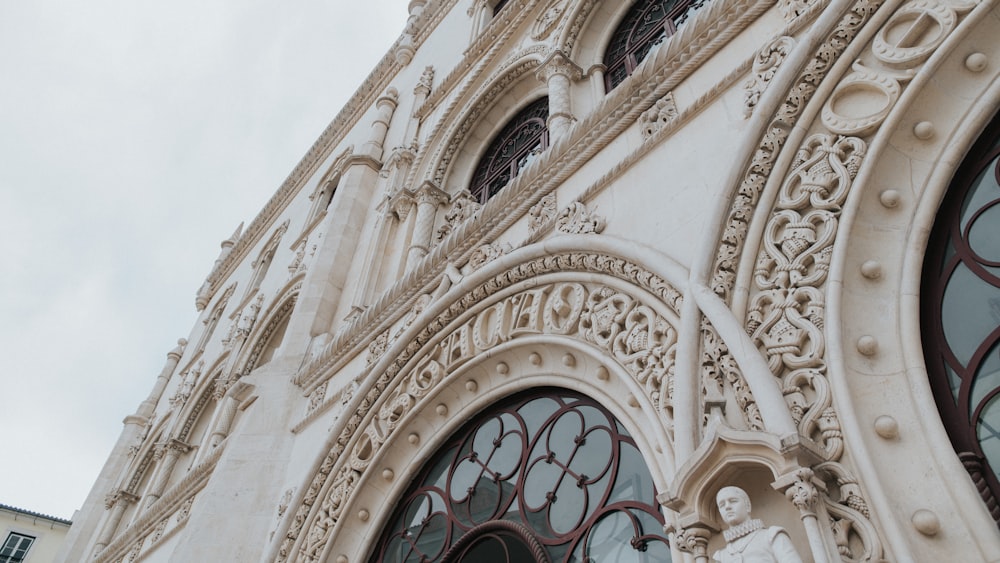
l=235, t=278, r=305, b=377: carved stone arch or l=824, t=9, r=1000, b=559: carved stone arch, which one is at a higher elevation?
l=235, t=278, r=305, b=377: carved stone arch

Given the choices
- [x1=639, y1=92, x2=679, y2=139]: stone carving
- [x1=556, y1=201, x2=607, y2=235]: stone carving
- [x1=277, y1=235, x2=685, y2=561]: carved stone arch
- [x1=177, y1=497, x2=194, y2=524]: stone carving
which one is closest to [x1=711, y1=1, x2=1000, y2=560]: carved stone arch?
[x1=277, y1=235, x2=685, y2=561]: carved stone arch

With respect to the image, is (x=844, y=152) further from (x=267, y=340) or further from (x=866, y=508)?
(x=267, y=340)

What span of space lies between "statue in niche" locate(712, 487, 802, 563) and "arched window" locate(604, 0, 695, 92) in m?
5.16

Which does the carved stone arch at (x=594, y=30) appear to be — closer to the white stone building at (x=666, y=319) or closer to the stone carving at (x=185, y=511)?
the white stone building at (x=666, y=319)

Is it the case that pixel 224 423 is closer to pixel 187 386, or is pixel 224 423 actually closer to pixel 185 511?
pixel 185 511

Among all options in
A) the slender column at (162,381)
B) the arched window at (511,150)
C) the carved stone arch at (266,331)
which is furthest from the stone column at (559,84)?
the slender column at (162,381)

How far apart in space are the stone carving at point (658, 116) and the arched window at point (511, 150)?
9.06ft

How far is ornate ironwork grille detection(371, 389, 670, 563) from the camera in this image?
405 cm

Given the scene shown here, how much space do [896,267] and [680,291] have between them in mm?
995

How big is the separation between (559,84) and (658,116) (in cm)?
262

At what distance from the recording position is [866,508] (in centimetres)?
251

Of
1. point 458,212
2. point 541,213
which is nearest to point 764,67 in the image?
point 541,213

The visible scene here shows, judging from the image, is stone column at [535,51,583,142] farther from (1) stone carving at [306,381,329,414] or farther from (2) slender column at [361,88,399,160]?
(2) slender column at [361,88,399,160]

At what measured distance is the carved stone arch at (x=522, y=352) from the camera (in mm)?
3912
